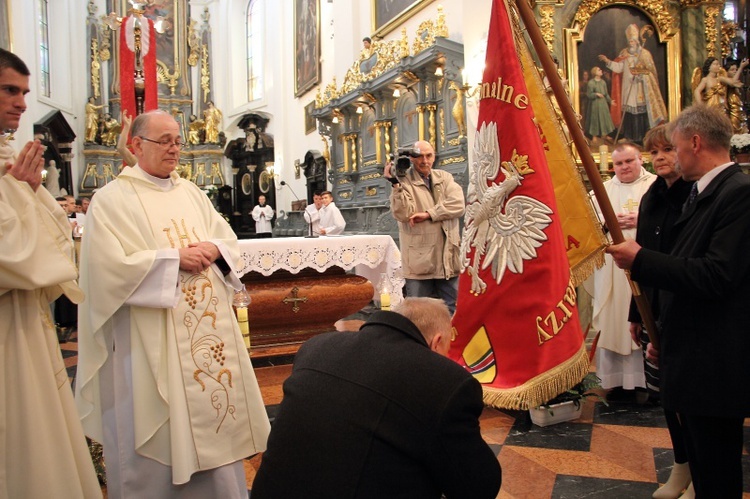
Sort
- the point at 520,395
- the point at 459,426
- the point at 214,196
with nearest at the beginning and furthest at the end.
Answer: the point at 459,426
the point at 520,395
the point at 214,196

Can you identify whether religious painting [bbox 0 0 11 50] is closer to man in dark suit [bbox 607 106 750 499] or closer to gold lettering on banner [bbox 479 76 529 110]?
gold lettering on banner [bbox 479 76 529 110]

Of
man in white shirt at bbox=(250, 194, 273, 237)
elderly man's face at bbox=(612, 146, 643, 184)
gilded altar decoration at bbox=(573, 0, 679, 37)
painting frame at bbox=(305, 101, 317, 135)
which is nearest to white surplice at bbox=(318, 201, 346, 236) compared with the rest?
gilded altar decoration at bbox=(573, 0, 679, 37)

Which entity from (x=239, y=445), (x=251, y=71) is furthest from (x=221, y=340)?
(x=251, y=71)

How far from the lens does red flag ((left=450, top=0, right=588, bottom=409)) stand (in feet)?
9.29

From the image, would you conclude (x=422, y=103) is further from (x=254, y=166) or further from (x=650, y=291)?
(x=254, y=166)

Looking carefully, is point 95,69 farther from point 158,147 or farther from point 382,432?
point 382,432

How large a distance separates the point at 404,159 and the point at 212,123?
768 inches

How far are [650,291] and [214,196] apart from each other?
20144mm

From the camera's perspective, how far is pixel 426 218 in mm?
4734

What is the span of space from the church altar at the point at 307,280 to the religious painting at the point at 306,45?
11.4 m

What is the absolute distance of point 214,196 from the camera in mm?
21531

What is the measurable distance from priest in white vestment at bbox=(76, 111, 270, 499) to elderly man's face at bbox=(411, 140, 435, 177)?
2.43 m

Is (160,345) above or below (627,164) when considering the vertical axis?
below

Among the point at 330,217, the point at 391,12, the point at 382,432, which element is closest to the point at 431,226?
the point at 382,432
